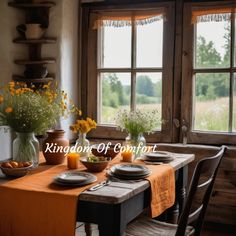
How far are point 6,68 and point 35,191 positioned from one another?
74.8 inches

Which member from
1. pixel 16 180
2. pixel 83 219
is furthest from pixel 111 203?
pixel 16 180

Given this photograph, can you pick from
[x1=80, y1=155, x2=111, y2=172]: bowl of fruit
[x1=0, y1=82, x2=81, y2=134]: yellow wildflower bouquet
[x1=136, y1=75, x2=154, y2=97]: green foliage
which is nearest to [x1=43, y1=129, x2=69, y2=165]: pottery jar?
[x1=0, y1=82, x2=81, y2=134]: yellow wildflower bouquet

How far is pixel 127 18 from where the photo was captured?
3754 mm

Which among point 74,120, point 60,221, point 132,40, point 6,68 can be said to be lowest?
point 60,221

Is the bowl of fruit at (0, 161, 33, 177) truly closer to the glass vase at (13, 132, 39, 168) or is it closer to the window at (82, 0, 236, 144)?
the glass vase at (13, 132, 39, 168)

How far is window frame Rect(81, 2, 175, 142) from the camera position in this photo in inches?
144

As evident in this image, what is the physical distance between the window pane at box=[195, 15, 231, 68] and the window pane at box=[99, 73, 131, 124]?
666 mm

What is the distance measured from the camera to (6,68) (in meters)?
3.56

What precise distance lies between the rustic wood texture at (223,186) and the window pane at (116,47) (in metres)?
0.92

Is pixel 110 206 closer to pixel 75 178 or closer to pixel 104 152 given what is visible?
pixel 75 178

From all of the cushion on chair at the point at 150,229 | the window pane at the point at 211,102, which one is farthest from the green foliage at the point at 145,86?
the cushion on chair at the point at 150,229

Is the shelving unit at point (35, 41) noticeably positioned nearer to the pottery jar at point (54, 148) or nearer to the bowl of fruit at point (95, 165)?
the pottery jar at point (54, 148)

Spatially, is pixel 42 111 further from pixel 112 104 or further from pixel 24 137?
pixel 112 104

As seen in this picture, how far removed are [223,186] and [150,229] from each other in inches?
51.6
